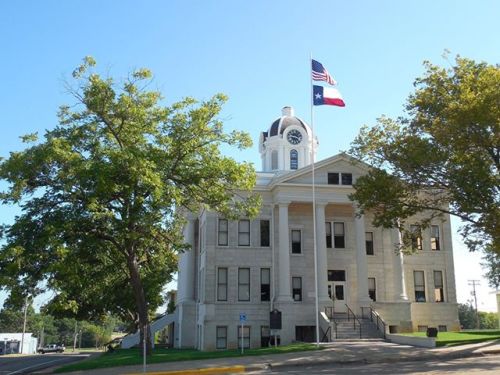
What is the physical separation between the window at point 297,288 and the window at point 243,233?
4.02 metres

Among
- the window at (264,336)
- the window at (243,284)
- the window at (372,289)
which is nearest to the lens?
the window at (264,336)

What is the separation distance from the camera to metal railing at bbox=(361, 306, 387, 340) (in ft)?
105

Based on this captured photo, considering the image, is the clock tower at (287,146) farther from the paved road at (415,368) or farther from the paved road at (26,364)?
the paved road at (415,368)

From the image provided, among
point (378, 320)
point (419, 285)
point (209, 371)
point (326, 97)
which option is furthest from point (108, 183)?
point (419, 285)

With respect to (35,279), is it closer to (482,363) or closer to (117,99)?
(117,99)

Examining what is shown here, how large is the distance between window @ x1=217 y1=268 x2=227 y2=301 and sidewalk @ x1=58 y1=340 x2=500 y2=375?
40.9 feet

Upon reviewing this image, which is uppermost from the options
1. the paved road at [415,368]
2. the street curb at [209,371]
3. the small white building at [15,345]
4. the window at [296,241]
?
the window at [296,241]

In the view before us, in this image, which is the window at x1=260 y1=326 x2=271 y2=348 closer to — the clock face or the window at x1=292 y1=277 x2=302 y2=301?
the window at x1=292 y1=277 x2=302 y2=301

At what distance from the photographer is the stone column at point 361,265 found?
34.8m

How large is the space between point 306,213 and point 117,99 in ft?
58.4

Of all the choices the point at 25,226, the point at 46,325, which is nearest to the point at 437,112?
the point at 25,226

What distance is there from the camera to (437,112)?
25.1 m

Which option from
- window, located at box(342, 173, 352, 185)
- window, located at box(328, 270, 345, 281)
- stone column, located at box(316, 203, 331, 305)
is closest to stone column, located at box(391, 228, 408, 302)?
window, located at box(328, 270, 345, 281)

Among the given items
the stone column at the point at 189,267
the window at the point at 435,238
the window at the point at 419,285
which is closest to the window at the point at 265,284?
the stone column at the point at 189,267
